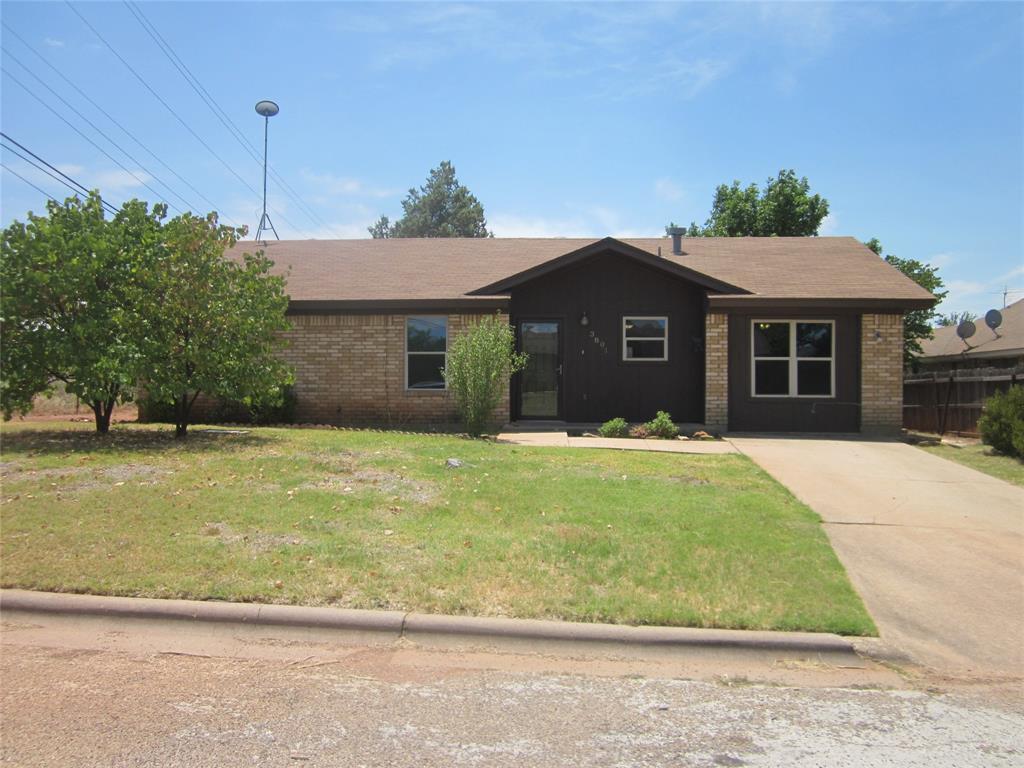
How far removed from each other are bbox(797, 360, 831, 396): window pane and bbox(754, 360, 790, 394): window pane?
0.25 m

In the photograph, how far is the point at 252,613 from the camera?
196 inches

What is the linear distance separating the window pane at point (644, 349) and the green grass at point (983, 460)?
5.23 metres

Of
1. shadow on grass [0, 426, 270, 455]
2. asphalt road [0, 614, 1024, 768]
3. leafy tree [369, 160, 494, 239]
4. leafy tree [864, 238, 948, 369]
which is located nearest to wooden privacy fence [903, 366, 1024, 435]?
leafy tree [864, 238, 948, 369]

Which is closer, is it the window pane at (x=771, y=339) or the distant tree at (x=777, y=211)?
the window pane at (x=771, y=339)

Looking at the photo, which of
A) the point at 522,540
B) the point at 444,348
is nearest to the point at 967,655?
the point at 522,540

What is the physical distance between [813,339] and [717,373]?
2166 mm

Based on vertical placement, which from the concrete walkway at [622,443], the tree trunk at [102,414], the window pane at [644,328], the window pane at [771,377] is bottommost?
the concrete walkway at [622,443]

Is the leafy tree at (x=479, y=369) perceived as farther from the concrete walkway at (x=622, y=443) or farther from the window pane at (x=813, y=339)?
the window pane at (x=813, y=339)

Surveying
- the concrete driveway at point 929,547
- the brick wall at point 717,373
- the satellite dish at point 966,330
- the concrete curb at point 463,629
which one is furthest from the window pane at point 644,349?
the satellite dish at point 966,330

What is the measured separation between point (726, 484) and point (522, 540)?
11.7ft

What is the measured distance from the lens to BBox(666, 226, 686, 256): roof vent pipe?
17.8 metres

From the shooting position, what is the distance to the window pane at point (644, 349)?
614 inches

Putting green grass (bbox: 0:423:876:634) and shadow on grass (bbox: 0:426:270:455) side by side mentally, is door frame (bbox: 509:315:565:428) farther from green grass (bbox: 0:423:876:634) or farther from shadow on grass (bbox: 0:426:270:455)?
Result: green grass (bbox: 0:423:876:634)

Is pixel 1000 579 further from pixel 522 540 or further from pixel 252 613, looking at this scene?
pixel 252 613
